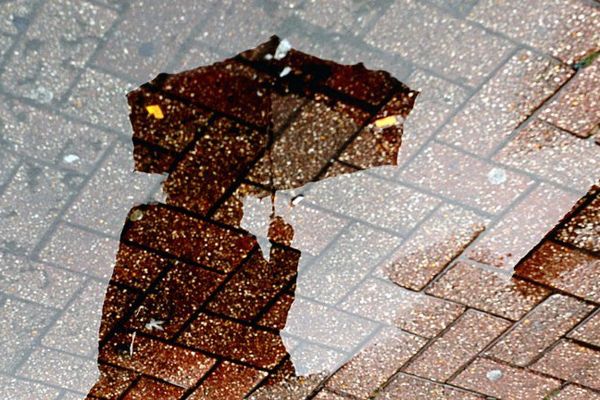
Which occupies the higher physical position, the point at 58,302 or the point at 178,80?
the point at 178,80

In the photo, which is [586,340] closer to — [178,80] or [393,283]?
[393,283]

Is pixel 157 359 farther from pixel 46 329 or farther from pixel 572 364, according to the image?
pixel 572 364

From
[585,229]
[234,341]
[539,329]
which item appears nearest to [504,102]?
[585,229]

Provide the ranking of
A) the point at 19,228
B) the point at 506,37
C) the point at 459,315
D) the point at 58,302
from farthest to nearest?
the point at 459,315 → the point at 58,302 → the point at 19,228 → the point at 506,37

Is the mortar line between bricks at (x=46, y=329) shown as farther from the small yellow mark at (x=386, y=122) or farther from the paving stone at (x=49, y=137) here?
the small yellow mark at (x=386, y=122)

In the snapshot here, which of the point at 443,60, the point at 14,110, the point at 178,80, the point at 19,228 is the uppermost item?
the point at 443,60

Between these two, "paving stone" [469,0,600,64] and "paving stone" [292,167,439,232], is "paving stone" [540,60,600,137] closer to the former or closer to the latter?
"paving stone" [469,0,600,64]

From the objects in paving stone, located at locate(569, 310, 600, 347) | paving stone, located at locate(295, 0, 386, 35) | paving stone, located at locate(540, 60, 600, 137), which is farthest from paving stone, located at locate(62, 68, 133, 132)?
paving stone, located at locate(569, 310, 600, 347)

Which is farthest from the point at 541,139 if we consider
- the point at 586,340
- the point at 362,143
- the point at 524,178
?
the point at 586,340
